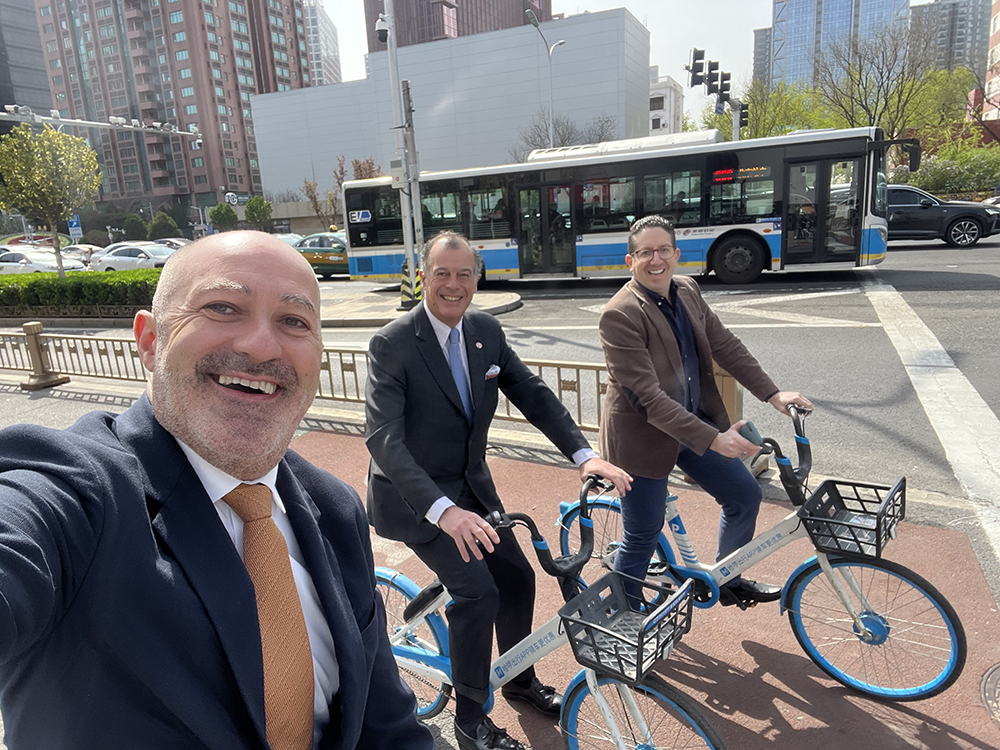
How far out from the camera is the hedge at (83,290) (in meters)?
16.1

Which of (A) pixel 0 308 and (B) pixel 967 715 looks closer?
(B) pixel 967 715

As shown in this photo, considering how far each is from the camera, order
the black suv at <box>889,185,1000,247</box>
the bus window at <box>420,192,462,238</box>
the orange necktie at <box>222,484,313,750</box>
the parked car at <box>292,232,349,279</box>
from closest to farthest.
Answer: the orange necktie at <box>222,484,313,750</box>, the bus window at <box>420,192,462,238</box>, the black suv at <box>889,185,1000,247</box>, the parked car at <box>292,232,349,279</box>

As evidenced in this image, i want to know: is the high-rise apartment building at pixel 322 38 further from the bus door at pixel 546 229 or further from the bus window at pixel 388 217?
the bus door at pixel 546 229

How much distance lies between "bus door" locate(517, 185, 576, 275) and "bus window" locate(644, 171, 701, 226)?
202 cm

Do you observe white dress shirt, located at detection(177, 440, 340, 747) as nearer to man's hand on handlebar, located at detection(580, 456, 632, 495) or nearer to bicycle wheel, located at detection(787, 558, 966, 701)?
man's hand on handlebar, located at detection(580, 456, 632, 495)

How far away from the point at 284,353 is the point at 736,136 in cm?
2456

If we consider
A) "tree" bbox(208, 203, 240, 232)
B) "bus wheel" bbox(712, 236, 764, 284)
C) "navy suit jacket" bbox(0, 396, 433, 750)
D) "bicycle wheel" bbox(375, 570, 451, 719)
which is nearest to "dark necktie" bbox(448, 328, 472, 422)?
"bicycle wheel" bbox(375, 570, 451, 719)

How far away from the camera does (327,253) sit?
2456 centimetres

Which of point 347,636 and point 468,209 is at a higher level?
point 468,209

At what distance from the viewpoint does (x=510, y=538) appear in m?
2.74

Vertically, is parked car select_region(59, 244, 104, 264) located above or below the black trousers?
above

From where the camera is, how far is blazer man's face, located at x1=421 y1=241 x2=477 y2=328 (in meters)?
2.70

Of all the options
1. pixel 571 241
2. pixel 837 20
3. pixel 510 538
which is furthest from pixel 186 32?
pixel 837 20

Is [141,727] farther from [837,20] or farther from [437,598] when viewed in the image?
[837,20]
